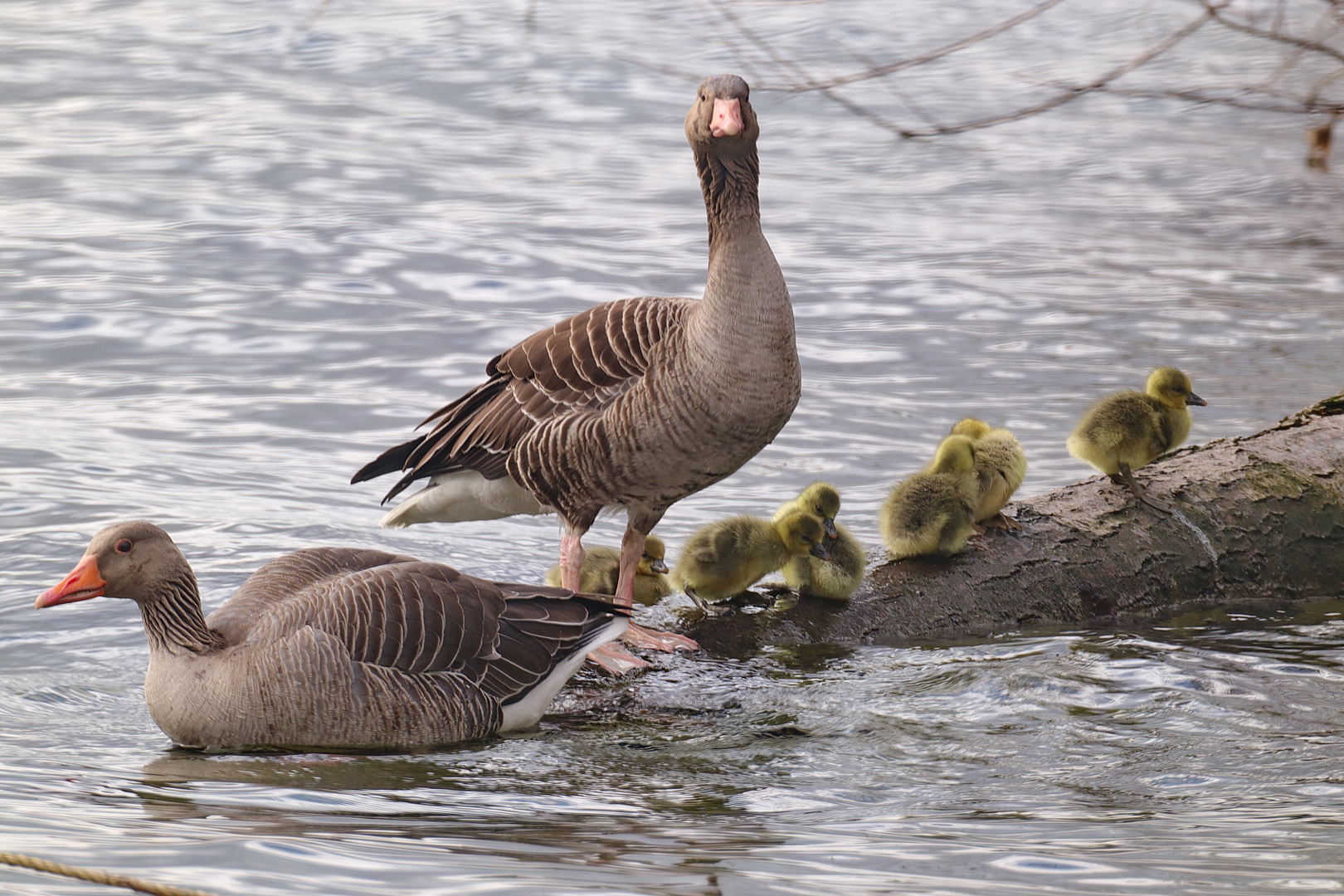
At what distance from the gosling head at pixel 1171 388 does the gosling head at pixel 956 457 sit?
1.38m

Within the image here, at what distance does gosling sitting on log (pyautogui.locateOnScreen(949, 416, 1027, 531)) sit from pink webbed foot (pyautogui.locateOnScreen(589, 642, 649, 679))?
175cm

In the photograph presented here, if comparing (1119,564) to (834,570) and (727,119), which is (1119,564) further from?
(727,119)

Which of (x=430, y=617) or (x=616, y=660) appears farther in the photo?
(x=616, y=660)

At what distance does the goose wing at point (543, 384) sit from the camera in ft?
22.4

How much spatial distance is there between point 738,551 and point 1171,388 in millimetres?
2706

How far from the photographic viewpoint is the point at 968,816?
4574 mm

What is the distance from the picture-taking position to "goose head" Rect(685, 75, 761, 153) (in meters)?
6.63

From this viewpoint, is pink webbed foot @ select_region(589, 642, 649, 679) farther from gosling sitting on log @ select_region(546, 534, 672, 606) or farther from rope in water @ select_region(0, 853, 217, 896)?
rope in water @ select_region(0, 853, 217, 896)

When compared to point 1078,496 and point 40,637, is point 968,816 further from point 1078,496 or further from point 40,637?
point 40,637

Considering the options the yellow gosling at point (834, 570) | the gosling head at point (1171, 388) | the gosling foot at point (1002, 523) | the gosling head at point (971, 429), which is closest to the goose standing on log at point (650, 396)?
the yellow gosling at point (834, 570)

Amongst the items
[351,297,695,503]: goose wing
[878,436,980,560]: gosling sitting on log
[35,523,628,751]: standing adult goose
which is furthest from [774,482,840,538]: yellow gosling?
[35,523,628,751]: standing adult goose

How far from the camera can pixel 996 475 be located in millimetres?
6891

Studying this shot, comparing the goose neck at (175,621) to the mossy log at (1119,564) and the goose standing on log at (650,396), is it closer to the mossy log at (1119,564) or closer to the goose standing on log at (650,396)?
the goose standing on log at (650,396)

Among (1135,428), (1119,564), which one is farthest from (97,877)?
(1135,428)
